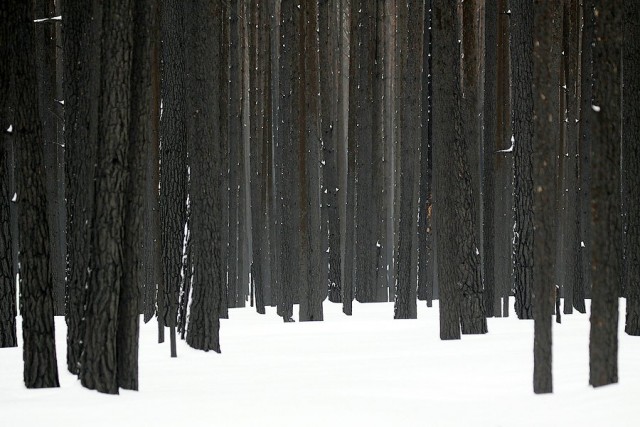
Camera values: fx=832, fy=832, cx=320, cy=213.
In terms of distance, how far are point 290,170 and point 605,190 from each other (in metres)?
7.74

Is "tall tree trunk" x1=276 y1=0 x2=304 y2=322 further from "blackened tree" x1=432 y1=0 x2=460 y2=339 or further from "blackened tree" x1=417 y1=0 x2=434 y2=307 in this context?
"blackened tree" x1=432 y1=0 x2=460 y2=339

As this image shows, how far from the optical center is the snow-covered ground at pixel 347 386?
5.95m

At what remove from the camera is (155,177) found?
43.3ft

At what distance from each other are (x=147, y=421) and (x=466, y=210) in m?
6.24

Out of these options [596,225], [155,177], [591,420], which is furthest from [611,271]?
[155,177]

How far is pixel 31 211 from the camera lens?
667 centimetres

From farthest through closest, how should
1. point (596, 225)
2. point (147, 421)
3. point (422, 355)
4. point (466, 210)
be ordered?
point (466, 210)
point (422, 355)
point (596, 225)
point (147, 421)

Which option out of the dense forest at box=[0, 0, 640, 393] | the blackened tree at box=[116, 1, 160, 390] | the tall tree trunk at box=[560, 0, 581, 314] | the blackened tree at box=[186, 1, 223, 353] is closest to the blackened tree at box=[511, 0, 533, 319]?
the dense forest at box=[0, 0, 640, 393]

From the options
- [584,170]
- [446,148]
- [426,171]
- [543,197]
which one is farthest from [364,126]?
[543,197]

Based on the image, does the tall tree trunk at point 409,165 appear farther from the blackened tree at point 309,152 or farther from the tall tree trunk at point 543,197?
the tall tree trunk at point 543,197

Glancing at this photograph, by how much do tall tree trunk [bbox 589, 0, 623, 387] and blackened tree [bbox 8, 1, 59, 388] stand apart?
444cm

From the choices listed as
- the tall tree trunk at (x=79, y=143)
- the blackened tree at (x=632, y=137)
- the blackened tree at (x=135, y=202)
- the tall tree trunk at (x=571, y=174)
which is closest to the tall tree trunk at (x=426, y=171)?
the tall tree trunk at (x=571, y=174)

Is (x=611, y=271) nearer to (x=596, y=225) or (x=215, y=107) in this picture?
(x=596, y=225)

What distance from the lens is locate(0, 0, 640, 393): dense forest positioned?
266 inches
